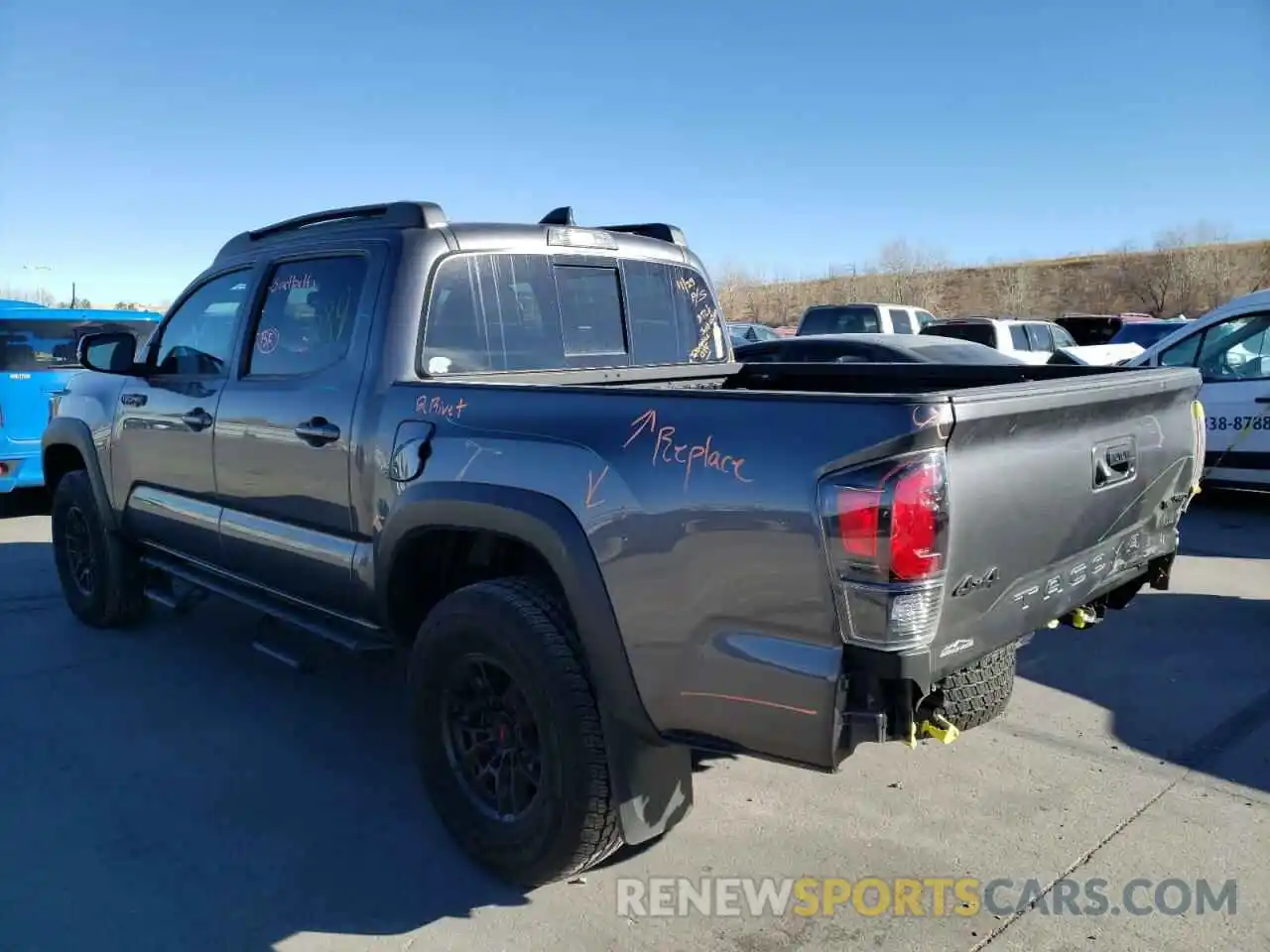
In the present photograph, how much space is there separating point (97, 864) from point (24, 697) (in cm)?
186

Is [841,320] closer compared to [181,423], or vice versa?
[181,423]

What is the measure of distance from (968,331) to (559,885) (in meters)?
15.5

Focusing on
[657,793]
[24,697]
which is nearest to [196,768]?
[24,697]

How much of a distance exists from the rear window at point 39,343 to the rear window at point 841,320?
11803mm

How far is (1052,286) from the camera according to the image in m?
64.7

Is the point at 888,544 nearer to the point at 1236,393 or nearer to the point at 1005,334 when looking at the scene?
the point at 1236,393

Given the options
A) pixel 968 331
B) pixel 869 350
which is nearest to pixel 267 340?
pixel 869 350

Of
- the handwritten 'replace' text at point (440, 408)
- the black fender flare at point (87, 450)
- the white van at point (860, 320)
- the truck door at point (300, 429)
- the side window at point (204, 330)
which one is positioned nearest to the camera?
the handwritten 'replace' text at point (440, 408)

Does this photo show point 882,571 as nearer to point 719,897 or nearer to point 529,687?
point 529,687

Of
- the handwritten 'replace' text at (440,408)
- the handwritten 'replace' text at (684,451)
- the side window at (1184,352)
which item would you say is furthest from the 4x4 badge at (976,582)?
the side window at (1184,352)

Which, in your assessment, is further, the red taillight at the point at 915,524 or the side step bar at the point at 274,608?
the side step bar at the point at 274,608

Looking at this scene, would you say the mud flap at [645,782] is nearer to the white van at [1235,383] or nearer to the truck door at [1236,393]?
the white van at [1235,383]

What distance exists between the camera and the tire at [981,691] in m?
2.98

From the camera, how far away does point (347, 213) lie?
13.1ft
